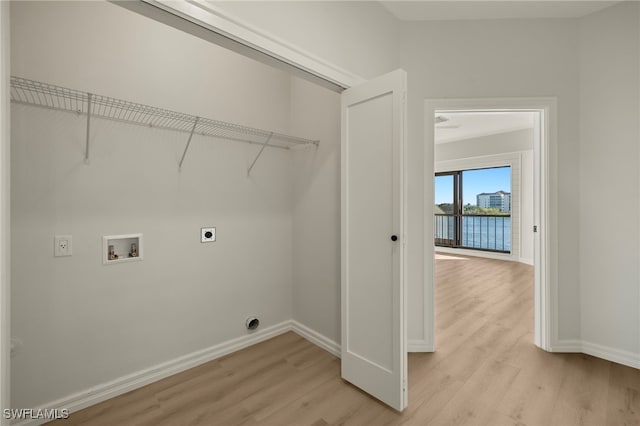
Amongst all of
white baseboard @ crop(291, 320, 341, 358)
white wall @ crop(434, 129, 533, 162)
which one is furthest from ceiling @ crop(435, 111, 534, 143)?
white baseboard @ crop(291, 320, 341, 358)

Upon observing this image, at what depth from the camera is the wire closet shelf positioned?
1563mm

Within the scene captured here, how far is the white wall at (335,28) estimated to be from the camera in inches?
59.2

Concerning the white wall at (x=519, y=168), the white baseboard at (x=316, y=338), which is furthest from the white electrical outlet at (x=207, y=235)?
the white wall at (x=519, y=168)

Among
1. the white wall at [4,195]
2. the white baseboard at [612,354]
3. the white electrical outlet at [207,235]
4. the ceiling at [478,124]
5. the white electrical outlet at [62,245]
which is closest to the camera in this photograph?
the white wall at [4,195]

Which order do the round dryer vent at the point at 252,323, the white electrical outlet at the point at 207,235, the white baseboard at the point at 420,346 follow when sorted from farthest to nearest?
the round dryer vent at the point at 252,323, the white baseboard at the point at 420,346, the white electrical outlet at the point at 207,235

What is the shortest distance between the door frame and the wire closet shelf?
1.03m

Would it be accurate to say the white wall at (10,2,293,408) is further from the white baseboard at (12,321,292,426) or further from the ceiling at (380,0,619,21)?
the ceiling at (380,0,619,21)

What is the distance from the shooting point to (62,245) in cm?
168

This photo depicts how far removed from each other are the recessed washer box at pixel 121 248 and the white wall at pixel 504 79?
2.05m

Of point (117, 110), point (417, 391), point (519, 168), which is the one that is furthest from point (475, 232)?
point (117, 110)

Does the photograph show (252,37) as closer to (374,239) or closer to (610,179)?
(374,239)

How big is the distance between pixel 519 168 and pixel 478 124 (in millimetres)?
1393

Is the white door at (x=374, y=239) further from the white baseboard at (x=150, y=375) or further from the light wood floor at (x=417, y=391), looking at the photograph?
the white baseboard at (x=150, y=375)

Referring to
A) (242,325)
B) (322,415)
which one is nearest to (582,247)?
(322,415)
